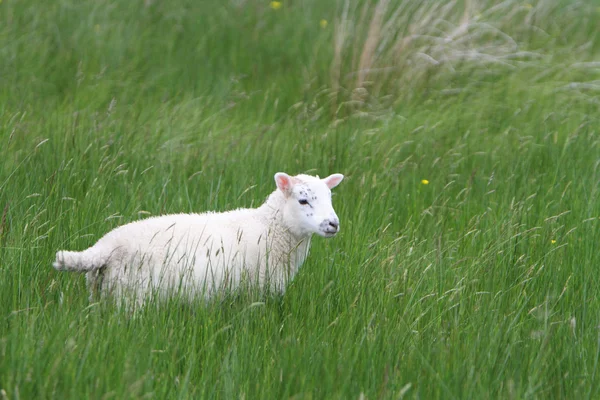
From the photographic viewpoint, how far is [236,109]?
7.70 metres

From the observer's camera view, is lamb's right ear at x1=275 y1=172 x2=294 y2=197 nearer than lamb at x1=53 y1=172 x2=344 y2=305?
No

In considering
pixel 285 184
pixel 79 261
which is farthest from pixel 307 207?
pixel 79 261

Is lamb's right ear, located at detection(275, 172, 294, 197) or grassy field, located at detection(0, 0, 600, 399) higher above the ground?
lamb's right ear, located at detection(275, 172, 294, 197)

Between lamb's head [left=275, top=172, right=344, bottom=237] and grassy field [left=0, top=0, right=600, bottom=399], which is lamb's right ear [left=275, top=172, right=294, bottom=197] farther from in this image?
grassy field [left=0, top=0, right=600, bottom=399]

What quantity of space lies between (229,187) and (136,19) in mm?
4220

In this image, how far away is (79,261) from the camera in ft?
13.2

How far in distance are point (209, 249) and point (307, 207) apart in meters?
0.61

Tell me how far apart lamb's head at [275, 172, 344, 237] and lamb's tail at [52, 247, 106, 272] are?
1.01 metres

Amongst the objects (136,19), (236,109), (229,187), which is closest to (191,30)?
(136,19)

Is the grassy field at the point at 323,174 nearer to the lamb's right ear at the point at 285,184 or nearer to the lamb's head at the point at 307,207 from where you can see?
the lamb's head at the point at 307,207

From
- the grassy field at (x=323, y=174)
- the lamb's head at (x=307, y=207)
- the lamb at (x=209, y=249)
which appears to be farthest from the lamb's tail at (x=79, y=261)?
the lamb's head at (x=307, y=207)

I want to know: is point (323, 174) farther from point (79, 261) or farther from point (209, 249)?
point (79, 261)

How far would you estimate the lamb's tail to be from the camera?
3.95m

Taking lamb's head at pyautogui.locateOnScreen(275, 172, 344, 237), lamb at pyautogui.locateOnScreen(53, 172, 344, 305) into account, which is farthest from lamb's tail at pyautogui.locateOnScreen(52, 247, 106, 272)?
lamb's head at pyautogui.locateOnScreen(275, 172, 344, 237)
